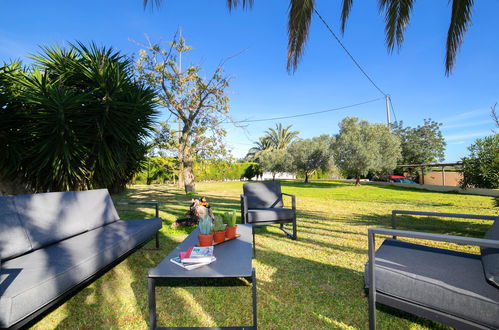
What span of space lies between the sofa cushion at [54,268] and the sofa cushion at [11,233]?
0.07 metres

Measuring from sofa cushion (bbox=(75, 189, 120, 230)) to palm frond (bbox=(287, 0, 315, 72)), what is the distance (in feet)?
9.75

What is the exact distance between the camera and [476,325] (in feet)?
3.69

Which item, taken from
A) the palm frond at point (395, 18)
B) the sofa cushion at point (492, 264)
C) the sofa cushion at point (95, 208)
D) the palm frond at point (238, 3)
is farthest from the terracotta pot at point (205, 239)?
the palm frond at point (395, 18)

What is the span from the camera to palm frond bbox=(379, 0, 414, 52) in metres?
3.11

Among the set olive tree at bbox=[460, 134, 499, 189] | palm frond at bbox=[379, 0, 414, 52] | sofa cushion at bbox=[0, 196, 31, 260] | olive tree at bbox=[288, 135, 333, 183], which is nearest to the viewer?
sofa cushion at bbox=[0, 196, 31, 260]

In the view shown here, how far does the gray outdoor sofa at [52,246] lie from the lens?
1258 mm

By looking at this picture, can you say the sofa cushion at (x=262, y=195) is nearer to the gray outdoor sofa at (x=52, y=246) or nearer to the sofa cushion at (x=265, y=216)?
the sofa cushion at (x=265, y=216)

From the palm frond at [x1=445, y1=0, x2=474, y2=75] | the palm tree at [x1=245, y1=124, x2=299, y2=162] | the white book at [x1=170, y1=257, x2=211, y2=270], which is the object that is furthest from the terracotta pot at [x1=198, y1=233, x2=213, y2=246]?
the palm tree at [x1=245, y1=124, x2=299, y2=162]

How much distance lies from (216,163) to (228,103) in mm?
2764

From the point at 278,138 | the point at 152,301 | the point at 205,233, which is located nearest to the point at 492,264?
the point at 205,233

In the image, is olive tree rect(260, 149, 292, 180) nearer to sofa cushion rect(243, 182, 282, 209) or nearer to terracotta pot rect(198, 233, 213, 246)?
sofa cushion rect(243, 182, 282, 209)

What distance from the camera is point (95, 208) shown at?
2754 millimetres

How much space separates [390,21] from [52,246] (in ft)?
15.5

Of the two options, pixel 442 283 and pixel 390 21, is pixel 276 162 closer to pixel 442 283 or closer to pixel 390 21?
pixel 390 21
